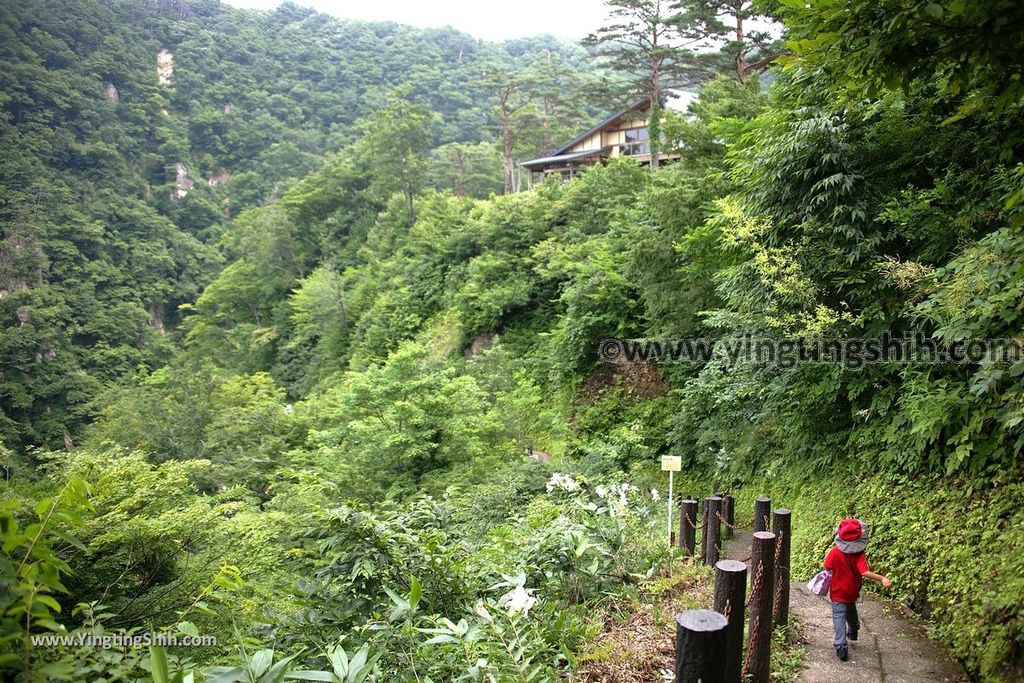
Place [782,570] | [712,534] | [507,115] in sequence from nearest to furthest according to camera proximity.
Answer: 1. [782,570]
2. [712,534]
3. [507,115]

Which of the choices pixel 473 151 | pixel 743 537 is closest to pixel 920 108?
pixel 743 537

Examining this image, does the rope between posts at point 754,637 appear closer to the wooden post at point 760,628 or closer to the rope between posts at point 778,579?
the wooden post at point 760,628

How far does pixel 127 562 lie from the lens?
203 inches

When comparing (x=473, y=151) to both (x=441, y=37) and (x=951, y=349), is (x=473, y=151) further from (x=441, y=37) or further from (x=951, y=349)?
(x=441, y=37)

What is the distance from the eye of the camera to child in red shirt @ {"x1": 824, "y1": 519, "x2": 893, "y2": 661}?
3.98m

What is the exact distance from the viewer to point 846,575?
159 inches

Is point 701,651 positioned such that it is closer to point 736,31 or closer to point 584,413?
point 584,413

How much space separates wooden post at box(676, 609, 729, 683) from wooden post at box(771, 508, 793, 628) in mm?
2450

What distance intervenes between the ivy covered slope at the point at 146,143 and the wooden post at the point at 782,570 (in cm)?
3244

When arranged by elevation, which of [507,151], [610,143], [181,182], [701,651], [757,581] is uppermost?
[181,182]

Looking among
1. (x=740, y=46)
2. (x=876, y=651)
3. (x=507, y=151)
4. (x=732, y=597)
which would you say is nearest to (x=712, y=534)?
(x=876, y=651)

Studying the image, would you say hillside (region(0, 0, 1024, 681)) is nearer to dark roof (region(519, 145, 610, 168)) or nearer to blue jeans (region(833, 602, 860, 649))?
blue jeans (region(833, 602, 860, 649))

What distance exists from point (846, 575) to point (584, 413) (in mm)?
10144

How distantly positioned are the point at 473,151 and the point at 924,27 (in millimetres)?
41197
